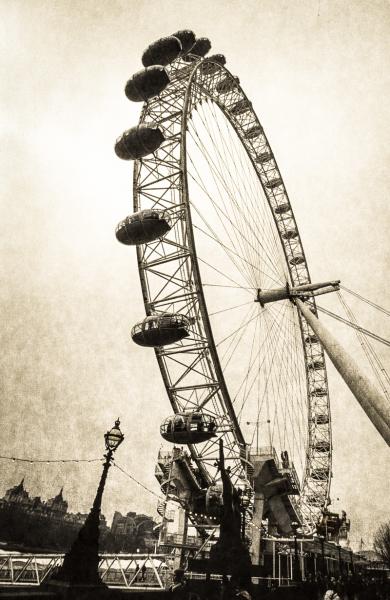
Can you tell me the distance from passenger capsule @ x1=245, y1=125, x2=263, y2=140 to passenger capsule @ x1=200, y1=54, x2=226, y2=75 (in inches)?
207

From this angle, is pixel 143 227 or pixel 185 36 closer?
pixel 143 227

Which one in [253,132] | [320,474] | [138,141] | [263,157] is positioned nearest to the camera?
[138,141]

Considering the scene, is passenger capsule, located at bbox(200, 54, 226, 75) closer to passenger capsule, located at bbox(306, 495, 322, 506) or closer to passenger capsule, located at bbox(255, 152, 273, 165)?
passenger capsule, located at bbox(255, 152, 273, 165)

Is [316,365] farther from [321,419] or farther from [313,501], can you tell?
[313,501]

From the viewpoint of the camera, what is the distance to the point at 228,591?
4.94 m

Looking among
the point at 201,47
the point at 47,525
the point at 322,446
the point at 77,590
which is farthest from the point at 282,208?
the point at 47,525

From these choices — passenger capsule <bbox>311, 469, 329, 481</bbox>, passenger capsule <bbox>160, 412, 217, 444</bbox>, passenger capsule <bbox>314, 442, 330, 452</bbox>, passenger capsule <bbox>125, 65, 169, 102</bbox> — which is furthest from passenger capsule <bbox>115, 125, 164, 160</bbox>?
passenger capsule <bbox>311, 469, 329, 481</bbox>

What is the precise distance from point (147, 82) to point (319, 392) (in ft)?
112

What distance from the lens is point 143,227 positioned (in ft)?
55.8

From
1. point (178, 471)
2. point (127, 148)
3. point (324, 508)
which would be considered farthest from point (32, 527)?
point (127, 148)

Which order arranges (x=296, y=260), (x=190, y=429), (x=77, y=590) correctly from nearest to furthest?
1. (x=77, y=590)
2. (x=190, y=429)
3. (x=296, y=260)

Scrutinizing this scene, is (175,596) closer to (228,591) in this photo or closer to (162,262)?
(228,591)

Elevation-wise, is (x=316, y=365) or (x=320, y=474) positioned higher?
(x=316, y=365)

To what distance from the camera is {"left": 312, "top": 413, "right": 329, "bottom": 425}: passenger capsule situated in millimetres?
41062
